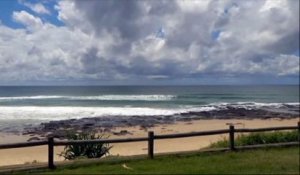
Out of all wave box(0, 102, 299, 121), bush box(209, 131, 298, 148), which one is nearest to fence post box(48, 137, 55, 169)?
bush box(209, 131, 298, 148)

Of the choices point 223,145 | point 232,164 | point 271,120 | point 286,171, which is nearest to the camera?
point 286,171

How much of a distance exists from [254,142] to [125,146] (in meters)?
8.38

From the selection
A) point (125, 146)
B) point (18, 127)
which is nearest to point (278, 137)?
point (125, 146)

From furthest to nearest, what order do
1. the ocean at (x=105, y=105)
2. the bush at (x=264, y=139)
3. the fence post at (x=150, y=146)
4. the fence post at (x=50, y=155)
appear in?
1. the ocean at (x=105, y=105)
2. the bush at (x=264, y=139)
3. the fence post at (x=150, y=146)
4. the fence post at (x=50, y=155)

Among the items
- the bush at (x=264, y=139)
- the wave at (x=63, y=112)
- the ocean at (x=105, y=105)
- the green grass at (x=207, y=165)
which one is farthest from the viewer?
the ocean at (x=105, y=105)

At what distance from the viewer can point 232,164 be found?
9477mm

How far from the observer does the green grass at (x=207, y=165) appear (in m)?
8.83

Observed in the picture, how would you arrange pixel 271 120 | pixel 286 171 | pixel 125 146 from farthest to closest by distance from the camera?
1. pixel 271 120
2. pixel 125 146
3. pixel 286 171

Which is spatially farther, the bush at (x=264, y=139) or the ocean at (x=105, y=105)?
the ocean at (x=105, y=105)

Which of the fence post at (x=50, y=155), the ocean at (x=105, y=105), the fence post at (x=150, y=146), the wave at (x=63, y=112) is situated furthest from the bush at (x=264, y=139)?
the wave at (x=63, y=112)

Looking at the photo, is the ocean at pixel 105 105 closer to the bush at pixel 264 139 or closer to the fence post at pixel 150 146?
the fence post at pixel 150 146

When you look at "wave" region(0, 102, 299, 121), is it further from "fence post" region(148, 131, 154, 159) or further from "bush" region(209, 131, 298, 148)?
"fence post" region(148, 131, 154, 159)

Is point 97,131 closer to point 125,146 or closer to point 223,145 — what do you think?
point 125,146

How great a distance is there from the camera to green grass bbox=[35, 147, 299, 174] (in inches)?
348
